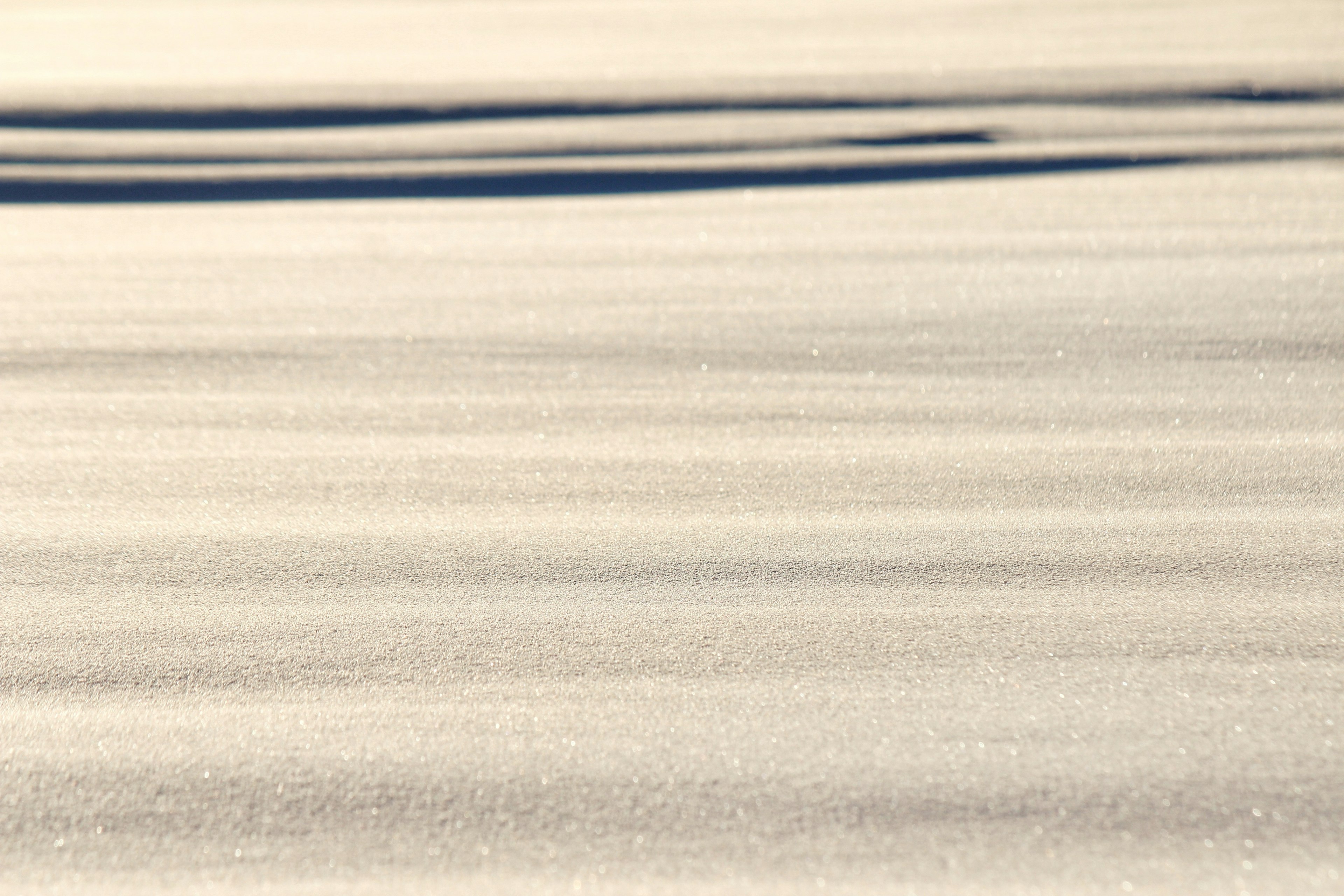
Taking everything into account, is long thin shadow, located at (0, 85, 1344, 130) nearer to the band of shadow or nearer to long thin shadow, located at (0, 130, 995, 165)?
long thin shadow, located at (0, 130, 995, 165)

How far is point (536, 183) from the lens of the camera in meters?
1.55

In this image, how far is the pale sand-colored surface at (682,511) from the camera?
2.02 feet

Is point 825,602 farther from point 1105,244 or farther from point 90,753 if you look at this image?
point 1105,244

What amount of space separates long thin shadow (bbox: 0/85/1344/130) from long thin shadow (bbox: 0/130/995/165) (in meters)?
0.13

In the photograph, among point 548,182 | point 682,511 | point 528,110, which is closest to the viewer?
point 682,511

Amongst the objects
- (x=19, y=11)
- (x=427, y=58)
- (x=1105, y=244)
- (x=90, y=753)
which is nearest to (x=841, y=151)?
(x=1105, y=244)

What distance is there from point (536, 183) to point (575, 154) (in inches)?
4.7

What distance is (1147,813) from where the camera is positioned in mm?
607

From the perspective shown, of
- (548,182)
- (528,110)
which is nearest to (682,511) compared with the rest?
(548,182)

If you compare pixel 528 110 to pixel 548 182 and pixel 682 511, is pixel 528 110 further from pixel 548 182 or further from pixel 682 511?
pixel 682 511

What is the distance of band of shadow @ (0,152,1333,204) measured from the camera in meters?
1.52

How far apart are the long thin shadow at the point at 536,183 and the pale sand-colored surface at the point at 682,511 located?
0.01 m

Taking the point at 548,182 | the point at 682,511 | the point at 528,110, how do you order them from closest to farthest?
the point at 682,511 → the point at 548,182 → the point at 528,110

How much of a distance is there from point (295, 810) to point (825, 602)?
0.38m
